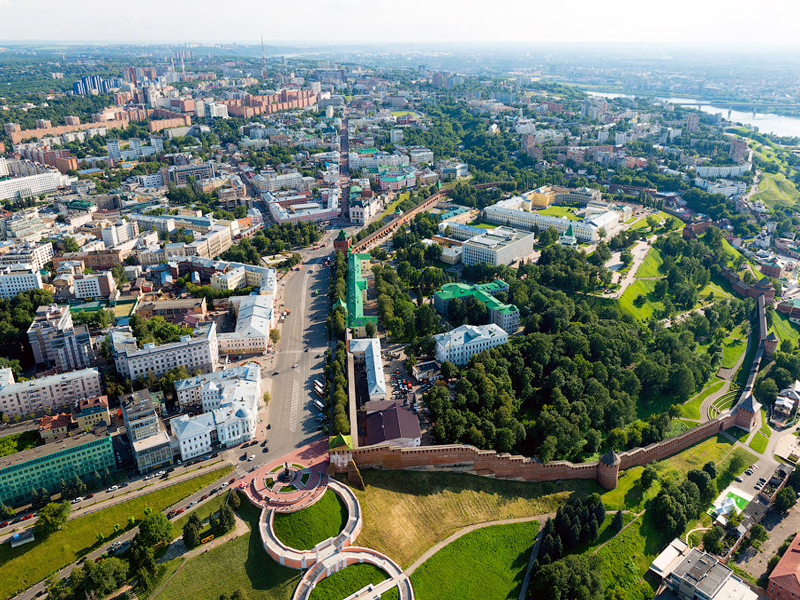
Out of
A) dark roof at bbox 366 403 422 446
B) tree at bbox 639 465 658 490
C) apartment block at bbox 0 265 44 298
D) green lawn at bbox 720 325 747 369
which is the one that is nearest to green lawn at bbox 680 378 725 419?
green lawn at bbox 720 325 747 369

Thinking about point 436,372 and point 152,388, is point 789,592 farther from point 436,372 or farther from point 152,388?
point 152,388

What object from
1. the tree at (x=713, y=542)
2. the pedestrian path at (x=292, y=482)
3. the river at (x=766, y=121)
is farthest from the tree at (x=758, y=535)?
the river at (x=766, y=121)

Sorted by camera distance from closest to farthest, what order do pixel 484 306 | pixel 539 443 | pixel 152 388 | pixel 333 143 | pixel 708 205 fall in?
pixel 539 443 < pixel 152 388 < pixel 484 306 < pixel 708 205 < pixel 333 143

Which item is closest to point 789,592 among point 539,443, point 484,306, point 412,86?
point 539,443

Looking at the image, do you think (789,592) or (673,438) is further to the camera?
(673,438)

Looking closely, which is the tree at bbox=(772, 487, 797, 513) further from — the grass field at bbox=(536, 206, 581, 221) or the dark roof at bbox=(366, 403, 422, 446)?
the grass field at bbox=(536, 206, 581, 221)

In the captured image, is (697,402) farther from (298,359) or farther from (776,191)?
(776,191)

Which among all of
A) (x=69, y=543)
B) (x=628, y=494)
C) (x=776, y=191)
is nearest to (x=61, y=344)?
(x=69, y=543)
